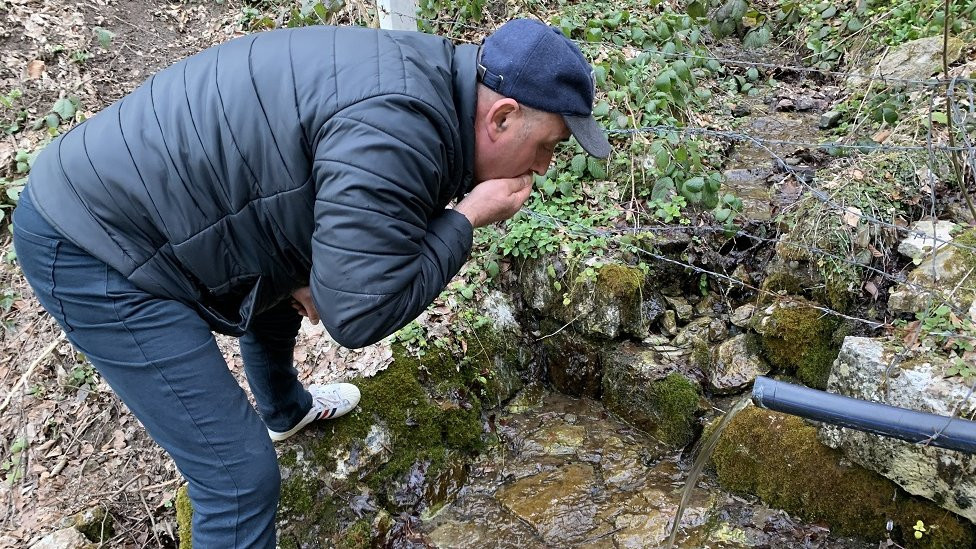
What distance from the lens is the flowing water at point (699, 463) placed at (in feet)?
9.39

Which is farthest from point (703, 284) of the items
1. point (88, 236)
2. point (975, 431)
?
point (88, 236)

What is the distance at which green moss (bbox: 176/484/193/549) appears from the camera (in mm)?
2898

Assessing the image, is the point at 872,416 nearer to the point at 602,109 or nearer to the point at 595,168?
the point at 595,168

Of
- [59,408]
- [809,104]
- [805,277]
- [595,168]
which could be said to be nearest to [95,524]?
[59,408]

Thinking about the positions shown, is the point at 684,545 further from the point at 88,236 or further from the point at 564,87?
the point at 88,236

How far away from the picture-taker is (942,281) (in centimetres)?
318

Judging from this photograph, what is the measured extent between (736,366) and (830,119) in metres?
2.65

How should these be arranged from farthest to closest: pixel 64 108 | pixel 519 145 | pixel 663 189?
pixel 64 108 < pixel 663 189 < pixel 519 145

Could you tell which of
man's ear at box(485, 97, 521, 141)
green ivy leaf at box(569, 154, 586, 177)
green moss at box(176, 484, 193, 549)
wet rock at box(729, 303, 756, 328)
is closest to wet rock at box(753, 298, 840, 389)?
wet rock at box(729, 303, 756, 328)

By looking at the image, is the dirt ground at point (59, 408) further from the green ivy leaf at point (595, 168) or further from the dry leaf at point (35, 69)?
the green ivy leaf at point (595, 168)

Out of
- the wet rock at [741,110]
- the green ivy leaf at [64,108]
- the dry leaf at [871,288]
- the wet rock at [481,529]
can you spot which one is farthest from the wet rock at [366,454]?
the wet rock at [741,110]

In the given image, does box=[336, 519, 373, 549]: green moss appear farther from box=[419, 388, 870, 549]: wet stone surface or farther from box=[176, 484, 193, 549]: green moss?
box=[176, 484, 193, 549]: green moss

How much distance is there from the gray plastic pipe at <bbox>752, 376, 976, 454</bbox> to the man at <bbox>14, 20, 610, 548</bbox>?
917 mm

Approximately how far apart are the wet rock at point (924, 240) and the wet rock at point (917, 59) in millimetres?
1690
